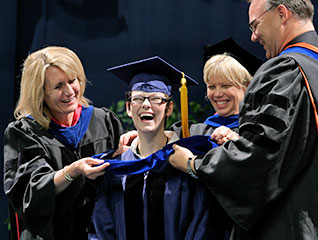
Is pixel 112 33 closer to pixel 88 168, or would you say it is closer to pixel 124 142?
pixel 124 142

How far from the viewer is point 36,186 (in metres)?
2.54

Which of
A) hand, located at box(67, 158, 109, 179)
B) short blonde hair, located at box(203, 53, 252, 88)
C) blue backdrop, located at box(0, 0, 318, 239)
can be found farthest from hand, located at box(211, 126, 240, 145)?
blue backdrop, located at box(0, 0, 318, 239)

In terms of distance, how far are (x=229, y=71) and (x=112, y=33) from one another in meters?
2.92

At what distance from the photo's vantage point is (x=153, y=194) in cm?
247

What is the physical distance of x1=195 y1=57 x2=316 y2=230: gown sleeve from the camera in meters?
2.07

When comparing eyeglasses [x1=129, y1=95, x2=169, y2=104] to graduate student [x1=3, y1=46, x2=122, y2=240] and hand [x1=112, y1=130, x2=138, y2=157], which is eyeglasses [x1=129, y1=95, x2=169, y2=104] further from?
graduate student [x1=3, y1=46, x2=122, y2=240]

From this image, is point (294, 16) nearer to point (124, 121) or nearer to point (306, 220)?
point (306, 220)

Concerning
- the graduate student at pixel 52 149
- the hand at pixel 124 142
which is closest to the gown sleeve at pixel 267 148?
the hand at pixel 124 142

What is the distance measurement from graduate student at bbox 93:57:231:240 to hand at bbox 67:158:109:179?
0.40 ft

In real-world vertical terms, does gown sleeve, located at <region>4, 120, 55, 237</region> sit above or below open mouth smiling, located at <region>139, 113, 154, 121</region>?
below

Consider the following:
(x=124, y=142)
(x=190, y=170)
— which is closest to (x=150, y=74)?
(x=124, y=142)

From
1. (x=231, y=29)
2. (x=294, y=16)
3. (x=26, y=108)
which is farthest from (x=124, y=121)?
(x=294, y=16)

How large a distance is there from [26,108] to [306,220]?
180 cm

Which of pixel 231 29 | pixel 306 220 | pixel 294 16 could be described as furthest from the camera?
pixel 231 29
